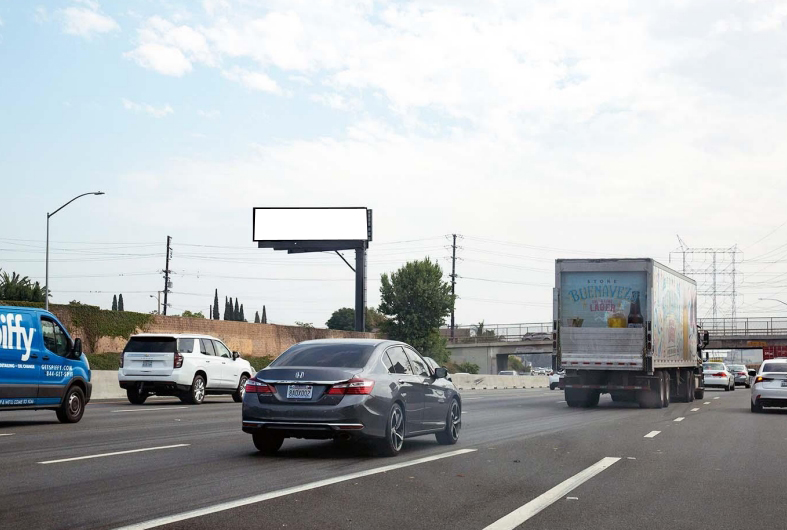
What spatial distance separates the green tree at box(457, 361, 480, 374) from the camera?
100m

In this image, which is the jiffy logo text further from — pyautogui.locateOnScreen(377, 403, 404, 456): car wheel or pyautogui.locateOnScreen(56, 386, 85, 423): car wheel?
pyautogui.locateOnScreen(377, 403, 404, 456): car wheel

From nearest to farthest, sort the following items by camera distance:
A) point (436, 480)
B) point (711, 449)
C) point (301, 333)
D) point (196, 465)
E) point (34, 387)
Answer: point (436, 480) → point (196, 465) → point (711, 449) → point (34, 387) → point (301, 333)

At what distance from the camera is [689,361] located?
34.0m

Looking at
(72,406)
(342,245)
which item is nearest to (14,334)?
(72,406)

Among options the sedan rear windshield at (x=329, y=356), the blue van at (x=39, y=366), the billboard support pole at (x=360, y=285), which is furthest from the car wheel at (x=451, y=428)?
the billboard support pole at (x=360, y=285)

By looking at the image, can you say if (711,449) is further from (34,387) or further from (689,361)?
(689,361)

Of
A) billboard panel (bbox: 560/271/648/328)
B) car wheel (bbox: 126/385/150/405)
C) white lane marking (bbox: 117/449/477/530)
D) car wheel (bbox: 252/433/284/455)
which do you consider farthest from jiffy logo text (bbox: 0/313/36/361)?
billboard panel (bbox: 560/271/648/328)

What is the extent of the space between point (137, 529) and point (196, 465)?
14.6 feet

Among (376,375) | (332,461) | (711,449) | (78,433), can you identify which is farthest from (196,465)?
(711,449)

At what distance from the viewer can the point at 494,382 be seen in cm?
6056

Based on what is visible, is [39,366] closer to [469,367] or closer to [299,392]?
[299,392]

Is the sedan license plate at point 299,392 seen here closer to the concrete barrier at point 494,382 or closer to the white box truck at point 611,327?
the white box truck at point 611,327

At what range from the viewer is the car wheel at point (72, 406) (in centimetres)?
1856

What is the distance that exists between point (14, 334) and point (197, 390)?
35.4 ft
